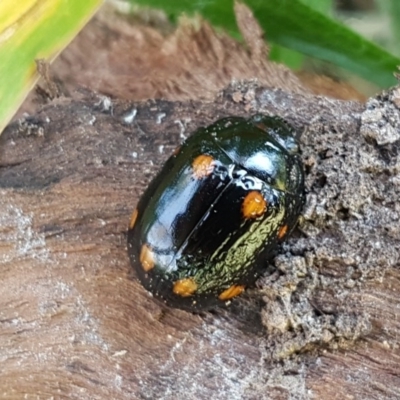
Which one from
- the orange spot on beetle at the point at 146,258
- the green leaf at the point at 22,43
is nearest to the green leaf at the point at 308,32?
the green leaf at the point at 22,43

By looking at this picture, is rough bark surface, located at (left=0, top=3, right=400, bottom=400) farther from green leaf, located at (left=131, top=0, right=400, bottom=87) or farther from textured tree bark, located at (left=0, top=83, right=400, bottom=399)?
green leaf, located at (left=131, top=0, right=400, bottom=87)

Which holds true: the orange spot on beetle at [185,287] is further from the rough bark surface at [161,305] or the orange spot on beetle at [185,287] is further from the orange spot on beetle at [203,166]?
the orange spot on beetle at [203,166]

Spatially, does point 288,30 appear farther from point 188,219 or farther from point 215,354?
point 215,354

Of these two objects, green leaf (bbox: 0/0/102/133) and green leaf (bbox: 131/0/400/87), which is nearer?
green leaf (bbox: 0/0/102/133)

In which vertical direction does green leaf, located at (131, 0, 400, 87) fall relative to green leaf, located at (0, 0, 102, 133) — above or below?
above

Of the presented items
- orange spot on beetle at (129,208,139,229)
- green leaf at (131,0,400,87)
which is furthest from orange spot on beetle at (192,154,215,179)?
green leaf at (131,0,400,87)
